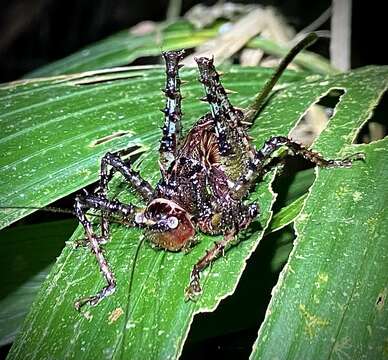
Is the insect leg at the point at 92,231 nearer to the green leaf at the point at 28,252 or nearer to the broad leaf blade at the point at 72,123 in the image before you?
the broad leaf blade at the point at 72,123

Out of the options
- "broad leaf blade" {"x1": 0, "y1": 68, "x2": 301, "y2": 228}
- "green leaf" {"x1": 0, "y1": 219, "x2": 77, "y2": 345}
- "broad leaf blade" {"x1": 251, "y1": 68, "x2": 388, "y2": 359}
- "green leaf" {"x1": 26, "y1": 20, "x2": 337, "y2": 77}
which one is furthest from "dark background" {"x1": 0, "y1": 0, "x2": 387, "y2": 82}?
"broad leaf blade" {"x1": 251, "y1": 68, "x2": 388, "y2": 359}

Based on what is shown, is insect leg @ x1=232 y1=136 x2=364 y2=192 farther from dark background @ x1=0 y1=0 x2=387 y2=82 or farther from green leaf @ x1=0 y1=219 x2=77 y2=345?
dark background @ x1=0 y1=0 x2=387 y2=82

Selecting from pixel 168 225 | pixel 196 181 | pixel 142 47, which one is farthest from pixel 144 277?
pixel 142 47

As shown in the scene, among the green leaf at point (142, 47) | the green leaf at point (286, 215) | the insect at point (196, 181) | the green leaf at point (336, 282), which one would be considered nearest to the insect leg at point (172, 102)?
the insect at point (196, 181)

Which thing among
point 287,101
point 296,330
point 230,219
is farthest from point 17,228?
point 296,330

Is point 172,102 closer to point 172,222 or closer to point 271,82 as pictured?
point 271,82

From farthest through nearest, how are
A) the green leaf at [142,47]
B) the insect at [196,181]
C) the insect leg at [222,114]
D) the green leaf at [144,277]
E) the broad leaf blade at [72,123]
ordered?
the green leaf at [142,47] → the insect leg at [222,114] → the broad leaf blade at [72,123] → the insect at [196,181] → the green leaf at [144,277]

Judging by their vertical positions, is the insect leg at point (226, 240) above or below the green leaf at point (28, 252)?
above
